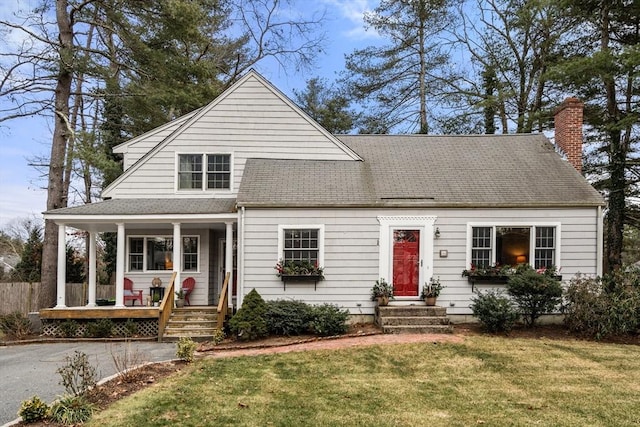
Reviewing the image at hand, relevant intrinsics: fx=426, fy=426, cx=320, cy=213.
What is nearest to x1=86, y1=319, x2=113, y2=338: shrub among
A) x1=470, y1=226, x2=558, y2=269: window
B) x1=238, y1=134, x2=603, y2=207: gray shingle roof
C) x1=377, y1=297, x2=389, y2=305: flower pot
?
x1=238, y1=134, x2=603, y2=207: gray shingle roof

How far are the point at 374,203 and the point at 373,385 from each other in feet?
18.0

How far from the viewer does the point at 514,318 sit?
9.94 m

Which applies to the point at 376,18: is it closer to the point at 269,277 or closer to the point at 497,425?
the point at 269,277

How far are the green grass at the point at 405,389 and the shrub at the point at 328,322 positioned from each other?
58.5 inches

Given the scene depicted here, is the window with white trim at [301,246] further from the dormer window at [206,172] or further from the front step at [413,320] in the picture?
the dormer window at [206,172]

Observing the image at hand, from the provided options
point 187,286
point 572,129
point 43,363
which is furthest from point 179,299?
point 572,129

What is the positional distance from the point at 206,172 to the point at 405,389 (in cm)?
929

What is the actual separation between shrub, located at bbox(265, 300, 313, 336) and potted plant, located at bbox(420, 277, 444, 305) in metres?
3.02

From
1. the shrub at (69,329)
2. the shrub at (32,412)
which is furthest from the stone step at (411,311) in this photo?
the shrub at (69,329)

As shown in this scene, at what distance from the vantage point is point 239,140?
13250mm

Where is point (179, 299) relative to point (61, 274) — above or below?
below

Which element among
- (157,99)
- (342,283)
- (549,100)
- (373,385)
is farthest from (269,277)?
(549,100)

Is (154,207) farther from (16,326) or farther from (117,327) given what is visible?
(16,326)

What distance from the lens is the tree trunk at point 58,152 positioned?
14.0m
